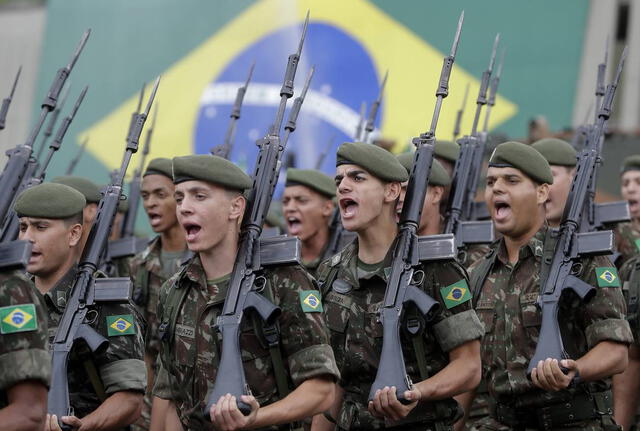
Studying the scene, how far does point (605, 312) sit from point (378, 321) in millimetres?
1208

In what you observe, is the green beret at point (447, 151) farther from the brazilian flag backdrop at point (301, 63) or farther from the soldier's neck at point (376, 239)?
the brazilian flag backdrop at point (301, 63)

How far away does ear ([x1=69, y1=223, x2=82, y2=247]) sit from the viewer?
20.4ft

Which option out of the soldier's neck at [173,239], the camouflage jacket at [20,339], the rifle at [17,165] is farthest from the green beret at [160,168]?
the camouflage jacket at [20,339]

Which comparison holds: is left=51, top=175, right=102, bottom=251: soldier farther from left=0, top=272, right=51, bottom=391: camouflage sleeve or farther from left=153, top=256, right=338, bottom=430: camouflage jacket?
left=0, top=272, right=51, bottom=391: camouflage sleeve

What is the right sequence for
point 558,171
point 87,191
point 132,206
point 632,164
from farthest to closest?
point 132,206 → point 632,164 → point 558,171 → point 87,191

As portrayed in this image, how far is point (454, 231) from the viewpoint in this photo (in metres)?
8.47

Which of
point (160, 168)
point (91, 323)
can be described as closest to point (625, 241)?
point (160, 168)

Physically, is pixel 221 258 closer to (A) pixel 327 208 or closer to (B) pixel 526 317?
(B) pixel 526 317

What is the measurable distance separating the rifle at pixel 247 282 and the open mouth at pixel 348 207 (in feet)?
1.34

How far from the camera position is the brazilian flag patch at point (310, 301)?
17.7ft

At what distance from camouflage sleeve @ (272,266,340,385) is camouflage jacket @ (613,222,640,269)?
392 centimetres

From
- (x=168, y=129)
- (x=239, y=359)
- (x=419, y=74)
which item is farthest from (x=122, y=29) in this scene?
(x=239, y=359)

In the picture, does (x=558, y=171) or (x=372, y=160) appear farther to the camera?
(x=558, y=171)

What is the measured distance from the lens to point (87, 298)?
591 cm
